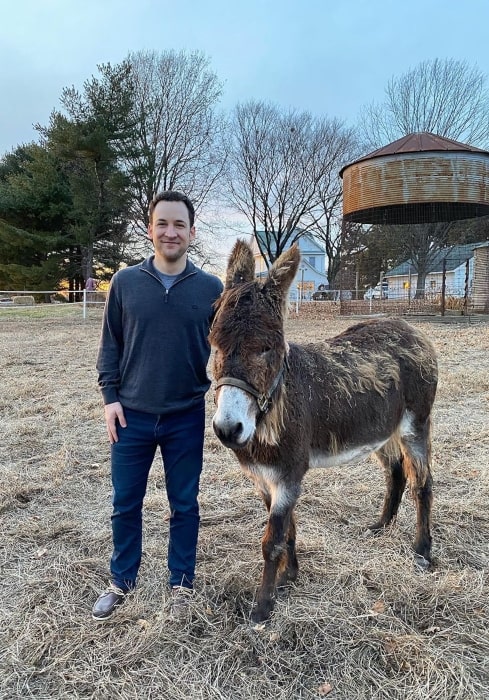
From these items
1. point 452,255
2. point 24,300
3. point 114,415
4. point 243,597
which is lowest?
point 243,597

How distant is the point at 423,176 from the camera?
1518 cm

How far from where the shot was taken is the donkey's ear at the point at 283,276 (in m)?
2.23

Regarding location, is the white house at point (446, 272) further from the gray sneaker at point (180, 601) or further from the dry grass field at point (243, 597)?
the gray sneaker at point (180, 601)

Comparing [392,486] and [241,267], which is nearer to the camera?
[241,267]

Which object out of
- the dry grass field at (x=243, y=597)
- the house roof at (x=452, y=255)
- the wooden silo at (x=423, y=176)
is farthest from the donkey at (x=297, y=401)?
the house roof at (x=452, y=255)

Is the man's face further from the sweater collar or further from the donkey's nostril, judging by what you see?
the donkey's nostril

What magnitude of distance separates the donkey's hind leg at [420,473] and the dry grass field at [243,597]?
17 cm

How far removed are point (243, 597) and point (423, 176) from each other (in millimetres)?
15805

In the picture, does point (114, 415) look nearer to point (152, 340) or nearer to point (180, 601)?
point (152, 340)

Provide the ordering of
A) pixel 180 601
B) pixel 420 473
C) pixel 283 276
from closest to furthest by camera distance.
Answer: pixel 283 276 < pixel 180 601 < pixel 420 473

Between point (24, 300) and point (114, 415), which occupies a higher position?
point (24, 300)

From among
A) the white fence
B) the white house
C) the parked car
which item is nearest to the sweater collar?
the white house

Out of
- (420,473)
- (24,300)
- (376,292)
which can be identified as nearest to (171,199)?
(420,473)

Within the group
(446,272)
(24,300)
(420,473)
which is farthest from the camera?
(24,300)
